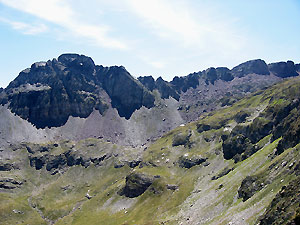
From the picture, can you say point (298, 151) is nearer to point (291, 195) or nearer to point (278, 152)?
point (278, 152)

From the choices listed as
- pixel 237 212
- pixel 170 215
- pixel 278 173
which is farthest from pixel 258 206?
pixel 170 215

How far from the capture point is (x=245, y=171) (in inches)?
6491

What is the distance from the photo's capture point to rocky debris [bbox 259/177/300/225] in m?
55.1

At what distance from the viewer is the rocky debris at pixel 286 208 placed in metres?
55.1

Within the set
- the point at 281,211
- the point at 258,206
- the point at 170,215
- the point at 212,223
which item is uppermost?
the point at 281,211

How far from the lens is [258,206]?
318 ft

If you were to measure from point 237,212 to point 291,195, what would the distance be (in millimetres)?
47925

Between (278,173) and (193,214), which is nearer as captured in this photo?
(278,173)

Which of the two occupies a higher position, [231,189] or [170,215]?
[231,189]

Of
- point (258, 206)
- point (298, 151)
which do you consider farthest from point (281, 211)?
point (298, 151)

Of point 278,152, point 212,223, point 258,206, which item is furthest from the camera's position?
point 278,152

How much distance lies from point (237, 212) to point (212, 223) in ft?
47.3

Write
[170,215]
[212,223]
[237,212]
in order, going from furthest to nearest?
1. [170,215]
2. [212,223]
3. [237,212]

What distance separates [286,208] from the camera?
60.3 metres
